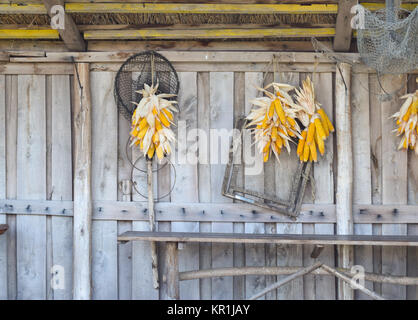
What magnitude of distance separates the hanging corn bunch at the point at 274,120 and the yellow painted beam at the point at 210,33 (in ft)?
1.47

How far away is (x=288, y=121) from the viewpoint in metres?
3.16

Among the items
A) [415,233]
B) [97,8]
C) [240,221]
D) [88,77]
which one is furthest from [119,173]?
[415,233]

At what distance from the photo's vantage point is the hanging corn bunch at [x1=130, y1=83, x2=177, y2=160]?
125 inches

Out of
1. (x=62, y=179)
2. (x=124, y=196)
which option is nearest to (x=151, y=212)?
(x=124, y=196)

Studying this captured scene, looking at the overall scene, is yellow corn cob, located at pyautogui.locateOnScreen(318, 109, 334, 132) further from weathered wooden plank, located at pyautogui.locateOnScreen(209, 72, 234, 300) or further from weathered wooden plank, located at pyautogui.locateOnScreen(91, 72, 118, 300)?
weathered wooden plank, located at pyautogui.locateOnScreen(91, 72, 118, 300)

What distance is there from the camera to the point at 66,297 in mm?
3447

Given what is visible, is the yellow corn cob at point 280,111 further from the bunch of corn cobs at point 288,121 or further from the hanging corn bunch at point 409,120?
the hanging corn bunch at point 409,120

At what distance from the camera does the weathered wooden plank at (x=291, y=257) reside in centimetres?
332

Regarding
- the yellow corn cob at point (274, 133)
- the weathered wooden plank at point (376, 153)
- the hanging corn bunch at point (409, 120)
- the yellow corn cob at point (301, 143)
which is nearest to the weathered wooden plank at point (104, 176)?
the yellow corn cob at point (274, 133)

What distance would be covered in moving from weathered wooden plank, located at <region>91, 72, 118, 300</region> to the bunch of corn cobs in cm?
121

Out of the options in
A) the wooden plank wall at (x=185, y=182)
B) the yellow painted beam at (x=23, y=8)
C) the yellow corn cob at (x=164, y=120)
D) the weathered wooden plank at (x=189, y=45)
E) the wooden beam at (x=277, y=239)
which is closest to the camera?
the wooden beam at (x=277, y=239)

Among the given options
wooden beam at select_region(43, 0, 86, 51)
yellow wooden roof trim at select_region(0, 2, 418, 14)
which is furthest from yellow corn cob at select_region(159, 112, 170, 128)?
wooden beam at select_region(43, 0, 86, 51)

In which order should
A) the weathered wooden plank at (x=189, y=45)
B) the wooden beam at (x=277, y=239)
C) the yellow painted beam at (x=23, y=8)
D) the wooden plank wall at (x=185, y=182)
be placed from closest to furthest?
1. the wooden beam at (x=277, y=239)
2. the yellow painted beam at (x=23, y=8)
3. the wooden plank wall at (x=185, y=182)
4. the weathered wooden plank at (x=189, y=45)

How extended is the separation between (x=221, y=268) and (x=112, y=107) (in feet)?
5.36
